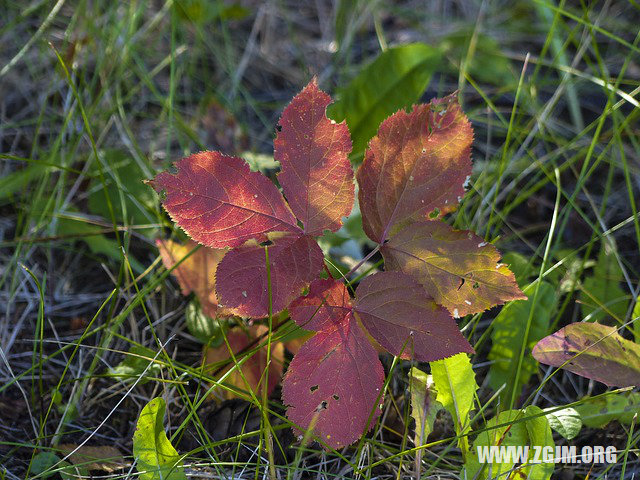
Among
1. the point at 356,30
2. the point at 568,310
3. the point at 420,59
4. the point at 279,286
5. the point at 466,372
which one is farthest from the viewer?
the point at 356,30

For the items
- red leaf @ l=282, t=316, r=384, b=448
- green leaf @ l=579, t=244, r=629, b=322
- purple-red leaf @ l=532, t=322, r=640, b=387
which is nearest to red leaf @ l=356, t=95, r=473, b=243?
red leaf @ l=282, t=316, r=384, b=448

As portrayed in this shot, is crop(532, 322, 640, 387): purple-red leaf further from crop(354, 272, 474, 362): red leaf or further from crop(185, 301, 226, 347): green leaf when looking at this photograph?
crop(185, 301, 226, 347): green leaf

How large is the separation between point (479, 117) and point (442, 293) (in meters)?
1.22

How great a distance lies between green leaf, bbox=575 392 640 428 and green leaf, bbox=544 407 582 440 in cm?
8

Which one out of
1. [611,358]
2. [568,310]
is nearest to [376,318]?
[611,358]

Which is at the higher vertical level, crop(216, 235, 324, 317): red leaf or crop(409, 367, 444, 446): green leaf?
crop(216, 235, 324, 317): red leaf

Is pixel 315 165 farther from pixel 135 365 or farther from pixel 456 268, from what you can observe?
pixel 135 365

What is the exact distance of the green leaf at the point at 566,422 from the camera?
115 cm

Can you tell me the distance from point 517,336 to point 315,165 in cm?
61

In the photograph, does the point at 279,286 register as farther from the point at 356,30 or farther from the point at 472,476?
the point at 356,30

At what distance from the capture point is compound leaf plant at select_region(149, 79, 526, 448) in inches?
40.8

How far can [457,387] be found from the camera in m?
1.17

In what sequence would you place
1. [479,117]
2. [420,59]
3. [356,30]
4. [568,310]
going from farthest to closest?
[356,30] < [479,117] < [420,59] < [568,310]

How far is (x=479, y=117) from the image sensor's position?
2127 mm
